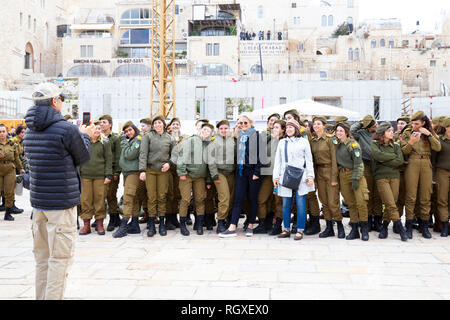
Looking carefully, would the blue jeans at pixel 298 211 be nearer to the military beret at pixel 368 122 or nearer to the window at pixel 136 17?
the military beret at pixel 368 122

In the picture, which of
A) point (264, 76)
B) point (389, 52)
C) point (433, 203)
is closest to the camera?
point (433, 203)

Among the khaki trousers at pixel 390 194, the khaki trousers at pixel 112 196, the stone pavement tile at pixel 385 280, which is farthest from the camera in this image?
the khaki trousers at pixel 112 196

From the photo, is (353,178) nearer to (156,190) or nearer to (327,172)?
(327,172)

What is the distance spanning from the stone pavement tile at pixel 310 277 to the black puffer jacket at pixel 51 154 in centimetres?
239

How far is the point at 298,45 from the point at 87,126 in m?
58.7

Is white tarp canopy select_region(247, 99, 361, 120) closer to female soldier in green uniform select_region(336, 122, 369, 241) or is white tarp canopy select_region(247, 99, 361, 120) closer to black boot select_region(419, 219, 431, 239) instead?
female soldier in green uniform select_region(336, 122, 369, 241)

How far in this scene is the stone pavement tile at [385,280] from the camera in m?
4.53

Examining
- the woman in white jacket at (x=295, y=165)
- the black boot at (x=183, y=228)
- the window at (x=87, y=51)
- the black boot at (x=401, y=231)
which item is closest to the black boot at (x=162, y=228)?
the black boot at (x=183, y=228)

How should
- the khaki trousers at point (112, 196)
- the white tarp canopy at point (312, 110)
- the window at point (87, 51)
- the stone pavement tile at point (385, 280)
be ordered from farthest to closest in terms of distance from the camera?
Answer: the window at point (87, 51), the white tarp canopy at point (312, 110), the khaki trousers at point (112, 196), the stone pavement tile at point (385, 280)

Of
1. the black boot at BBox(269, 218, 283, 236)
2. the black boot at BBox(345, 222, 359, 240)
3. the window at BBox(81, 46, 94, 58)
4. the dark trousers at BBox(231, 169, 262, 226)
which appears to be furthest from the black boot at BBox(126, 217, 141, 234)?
the window at BBox(81, 46, 94, 58)

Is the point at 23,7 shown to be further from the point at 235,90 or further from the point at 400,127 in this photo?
the point at 400,127

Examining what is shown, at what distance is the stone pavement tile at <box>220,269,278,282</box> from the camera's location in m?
4.70

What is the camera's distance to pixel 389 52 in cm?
5597
